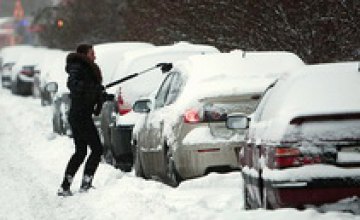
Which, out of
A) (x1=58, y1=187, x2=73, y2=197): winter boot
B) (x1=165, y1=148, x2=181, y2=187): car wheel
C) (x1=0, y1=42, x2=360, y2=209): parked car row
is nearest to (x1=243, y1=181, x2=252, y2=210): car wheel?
(x1=0, y1=42, x2=360, y2=209): parked car row

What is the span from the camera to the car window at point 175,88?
12070 millimetres

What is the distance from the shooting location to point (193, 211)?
9500mm

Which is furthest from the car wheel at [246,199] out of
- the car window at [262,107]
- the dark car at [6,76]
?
the dark car at [6,76]

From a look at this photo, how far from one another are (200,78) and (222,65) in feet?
1.44

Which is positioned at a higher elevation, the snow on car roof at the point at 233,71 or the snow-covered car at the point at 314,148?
the snow on car roof at the point at 233,71

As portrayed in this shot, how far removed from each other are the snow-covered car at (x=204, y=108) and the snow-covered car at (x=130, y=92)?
246 cm

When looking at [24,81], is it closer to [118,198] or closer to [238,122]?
[118,198]

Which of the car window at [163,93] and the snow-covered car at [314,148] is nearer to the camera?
the snow-covered car at [314,148]

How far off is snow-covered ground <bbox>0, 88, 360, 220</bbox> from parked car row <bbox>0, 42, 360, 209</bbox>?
0.60 feet

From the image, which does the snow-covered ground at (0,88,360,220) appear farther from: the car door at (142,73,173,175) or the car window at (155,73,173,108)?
the car window at (155,73,173,108)

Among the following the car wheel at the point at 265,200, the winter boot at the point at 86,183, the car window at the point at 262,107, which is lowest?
the winter boot at the point at 86,183

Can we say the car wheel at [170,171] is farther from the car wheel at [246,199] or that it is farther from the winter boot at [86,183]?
the car wheel at [246,199]

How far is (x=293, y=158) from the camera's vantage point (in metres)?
7.84

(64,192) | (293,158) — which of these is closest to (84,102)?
(64,192)
